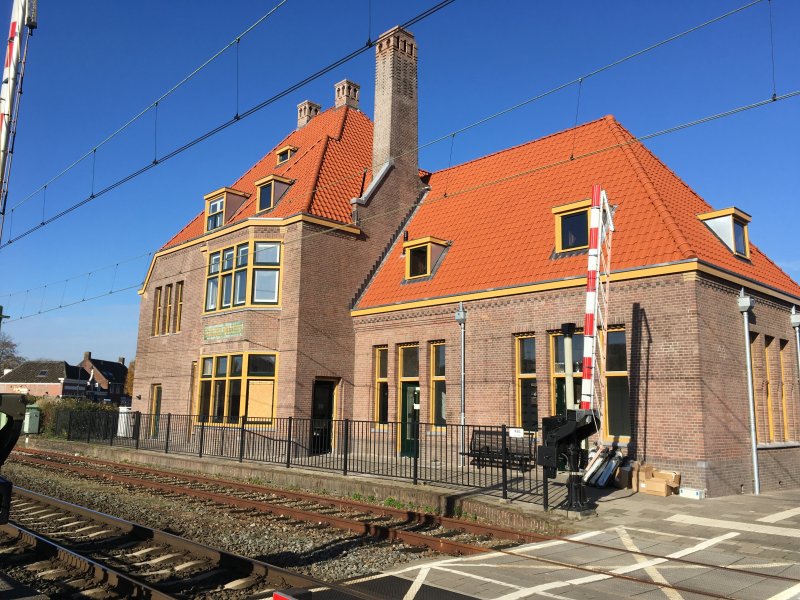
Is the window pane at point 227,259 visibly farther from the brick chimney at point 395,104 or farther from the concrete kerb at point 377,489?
the concrete kerb at point 377,489

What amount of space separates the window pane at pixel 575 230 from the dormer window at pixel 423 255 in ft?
16.2

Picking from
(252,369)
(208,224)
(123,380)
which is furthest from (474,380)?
(123,380)

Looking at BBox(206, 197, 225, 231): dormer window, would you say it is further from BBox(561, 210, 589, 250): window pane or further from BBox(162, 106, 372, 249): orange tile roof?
BBox(561, 210, 589, 250): window pane

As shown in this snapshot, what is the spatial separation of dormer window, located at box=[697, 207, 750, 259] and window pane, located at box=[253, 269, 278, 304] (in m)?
13.9

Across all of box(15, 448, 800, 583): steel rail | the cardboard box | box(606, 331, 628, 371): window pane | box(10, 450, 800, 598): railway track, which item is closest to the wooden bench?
the cardboard box

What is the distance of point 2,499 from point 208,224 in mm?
20744

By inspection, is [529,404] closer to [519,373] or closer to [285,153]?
[519,373]

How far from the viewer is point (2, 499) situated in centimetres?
604

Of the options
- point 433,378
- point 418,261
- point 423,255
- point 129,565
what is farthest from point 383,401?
point 129,565

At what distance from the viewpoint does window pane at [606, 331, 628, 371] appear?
50.3ft

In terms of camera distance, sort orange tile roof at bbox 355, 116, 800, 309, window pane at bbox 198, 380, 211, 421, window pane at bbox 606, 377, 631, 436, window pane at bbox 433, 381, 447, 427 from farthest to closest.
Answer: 1. window pane at bbox 198, 380, 211, 421
2. window pane at bbox 433, 381, 447, 427
3. orange tile roof at bbox 355, 116, 800, 309
4. window pane at bbox 606, 377, 631, 436

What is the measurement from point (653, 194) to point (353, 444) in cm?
1058

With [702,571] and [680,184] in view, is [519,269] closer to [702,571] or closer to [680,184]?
[680,184]

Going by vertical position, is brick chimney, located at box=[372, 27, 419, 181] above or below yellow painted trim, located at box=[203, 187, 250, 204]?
above
